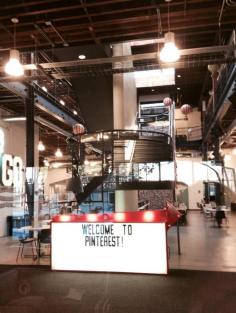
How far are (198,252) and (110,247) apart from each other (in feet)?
8.73

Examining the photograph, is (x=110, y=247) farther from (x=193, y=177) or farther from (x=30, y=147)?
(x=193, y=177)

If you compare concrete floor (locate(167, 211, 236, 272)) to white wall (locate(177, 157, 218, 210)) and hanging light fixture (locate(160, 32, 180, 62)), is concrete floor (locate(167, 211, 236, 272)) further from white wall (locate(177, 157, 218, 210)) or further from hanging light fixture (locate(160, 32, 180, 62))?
white wall (locate(177, 157, 218, 210))

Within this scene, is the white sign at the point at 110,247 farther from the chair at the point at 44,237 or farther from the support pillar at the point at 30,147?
the support pillar at the point at 30,147

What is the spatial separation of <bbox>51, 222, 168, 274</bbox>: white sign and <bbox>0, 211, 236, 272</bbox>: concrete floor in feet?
2.35

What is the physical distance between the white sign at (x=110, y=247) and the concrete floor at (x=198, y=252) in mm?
715

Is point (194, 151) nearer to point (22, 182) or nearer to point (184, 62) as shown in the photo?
point (22, 182)

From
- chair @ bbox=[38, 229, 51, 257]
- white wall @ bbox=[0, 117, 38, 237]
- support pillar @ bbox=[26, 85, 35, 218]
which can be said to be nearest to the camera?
chair @ bbox=[38, 229, 51, 257]

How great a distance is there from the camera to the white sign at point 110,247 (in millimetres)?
5531

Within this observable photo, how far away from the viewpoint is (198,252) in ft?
24.3

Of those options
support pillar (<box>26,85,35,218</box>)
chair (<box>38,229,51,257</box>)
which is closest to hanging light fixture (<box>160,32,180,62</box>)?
chair (<box>38,229,51,257</box>)

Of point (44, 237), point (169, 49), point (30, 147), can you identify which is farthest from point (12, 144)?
point (169, 49)

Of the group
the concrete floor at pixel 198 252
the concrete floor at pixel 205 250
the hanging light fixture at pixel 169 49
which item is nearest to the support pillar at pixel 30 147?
the concrete floor at pixel 198 252

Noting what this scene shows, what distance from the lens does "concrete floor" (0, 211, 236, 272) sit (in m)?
6.18

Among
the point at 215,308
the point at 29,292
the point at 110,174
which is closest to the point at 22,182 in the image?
the point at 110,174
